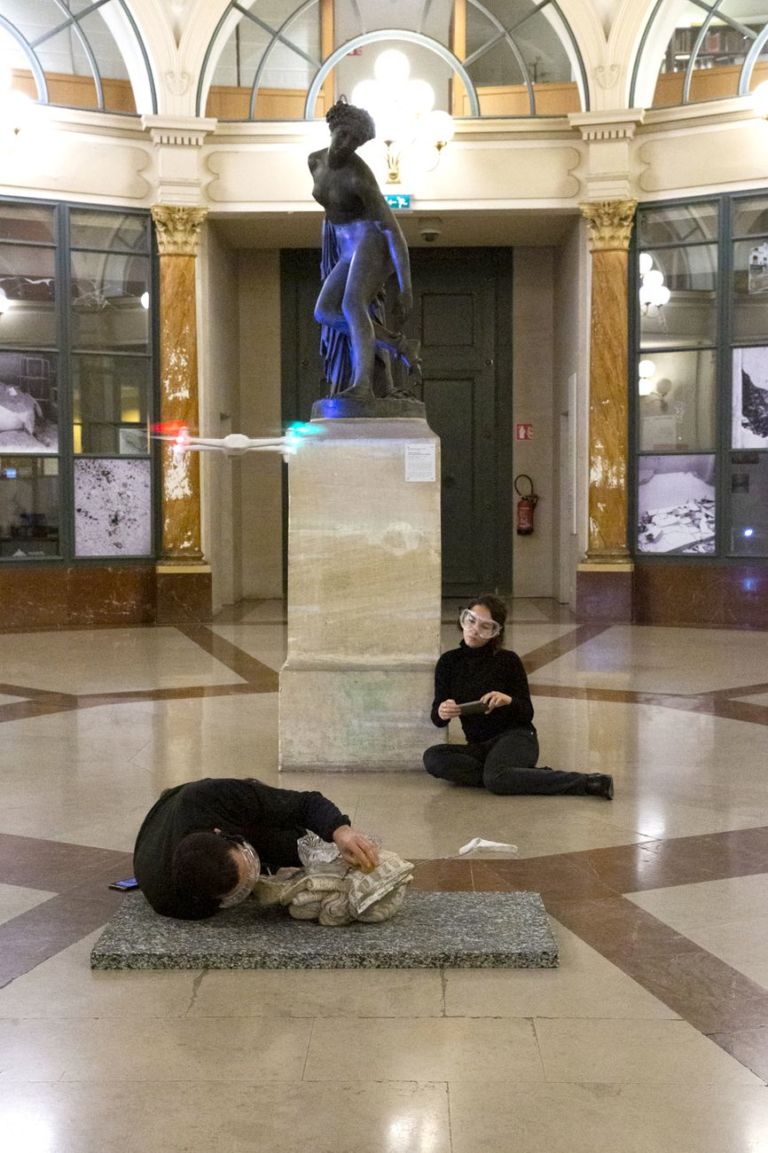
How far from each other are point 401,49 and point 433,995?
12594mm

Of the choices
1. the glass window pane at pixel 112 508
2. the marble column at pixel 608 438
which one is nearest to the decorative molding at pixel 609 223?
the marble column at pixel 608 438

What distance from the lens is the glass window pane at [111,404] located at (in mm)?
13344

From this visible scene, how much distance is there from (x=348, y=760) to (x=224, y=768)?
62 centimetres

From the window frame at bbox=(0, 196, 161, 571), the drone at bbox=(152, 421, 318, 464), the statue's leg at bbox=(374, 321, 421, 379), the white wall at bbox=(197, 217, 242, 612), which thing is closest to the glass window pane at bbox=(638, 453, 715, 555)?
the white wall at bbox=(197, 217, 242, 612)

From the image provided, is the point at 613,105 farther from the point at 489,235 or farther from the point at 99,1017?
the point at 99,1017

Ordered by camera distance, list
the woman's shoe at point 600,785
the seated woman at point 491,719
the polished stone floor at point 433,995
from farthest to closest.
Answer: the seated woman at point 491,719
the woman's shoe at point 600,785
the polished stone floor at point 433,995

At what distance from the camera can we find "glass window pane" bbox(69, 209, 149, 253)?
13.2 m

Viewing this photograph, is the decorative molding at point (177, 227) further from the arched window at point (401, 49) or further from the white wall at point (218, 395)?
the arched window at point (401, 49)

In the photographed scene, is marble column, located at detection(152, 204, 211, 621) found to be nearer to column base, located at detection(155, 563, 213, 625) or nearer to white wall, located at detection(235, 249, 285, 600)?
column base, located at detection(155, 563, 213, 625)

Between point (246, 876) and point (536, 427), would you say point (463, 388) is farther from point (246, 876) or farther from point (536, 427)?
point (246, 876)

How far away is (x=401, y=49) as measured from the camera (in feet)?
46.4

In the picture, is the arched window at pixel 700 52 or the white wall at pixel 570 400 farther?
the white wall at pixel 570 400

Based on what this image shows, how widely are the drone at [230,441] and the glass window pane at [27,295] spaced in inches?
56.1

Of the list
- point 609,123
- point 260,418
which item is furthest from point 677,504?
point 260,418
